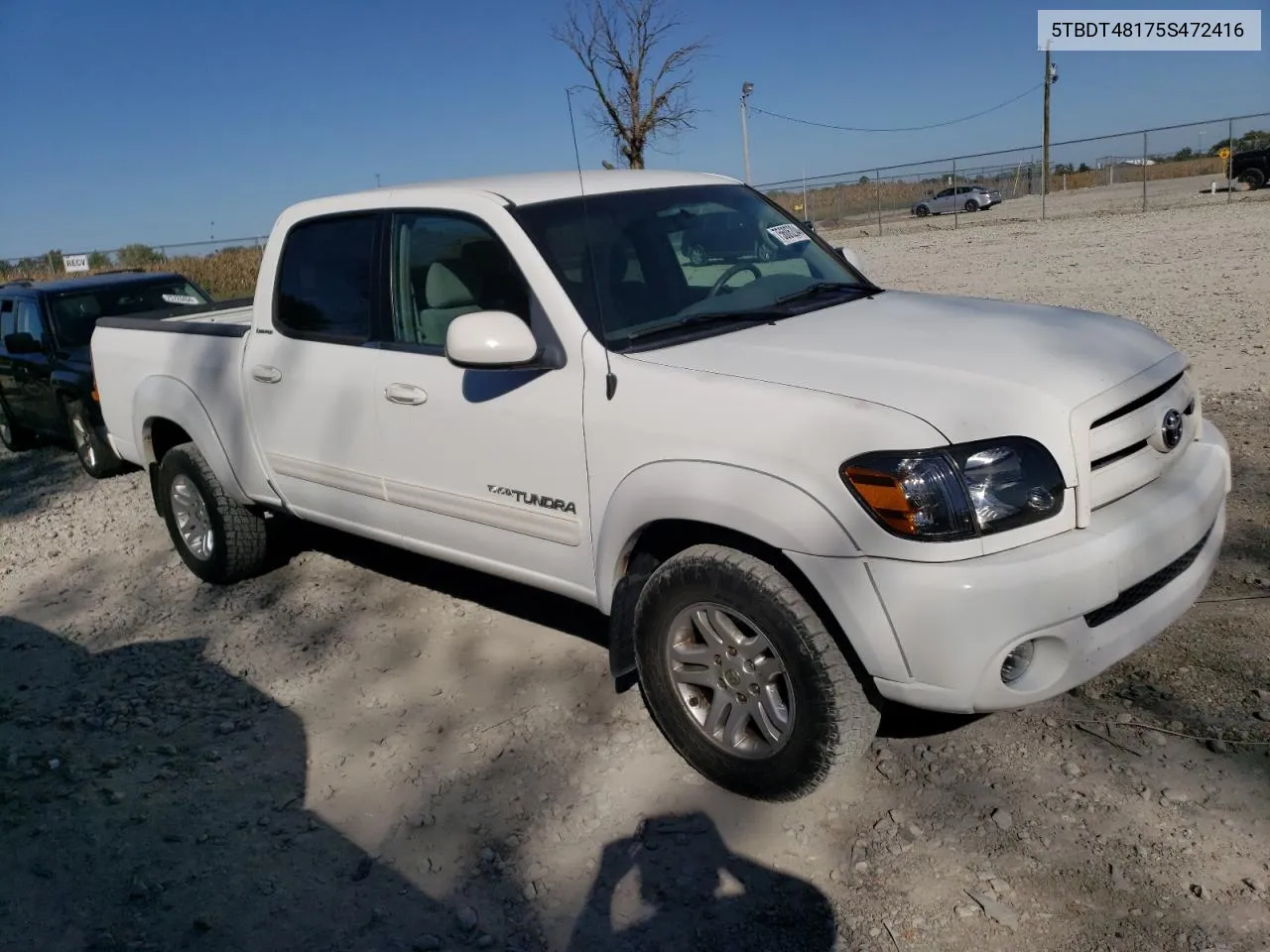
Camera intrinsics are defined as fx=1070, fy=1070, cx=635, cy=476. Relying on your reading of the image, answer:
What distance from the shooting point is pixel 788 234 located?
4660mm

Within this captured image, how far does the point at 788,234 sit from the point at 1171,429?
6.16 feet

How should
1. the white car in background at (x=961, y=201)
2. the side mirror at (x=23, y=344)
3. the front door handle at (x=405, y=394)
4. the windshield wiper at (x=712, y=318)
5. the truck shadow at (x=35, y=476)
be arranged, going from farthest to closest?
the white car in background at (x=961, y=201)
the side mirror at (x=23, y=344)
the truck shadow at (x=35, y=476)
the front door handle at (x=405, y=394)
the windshield wiper at (x=712, y=318)

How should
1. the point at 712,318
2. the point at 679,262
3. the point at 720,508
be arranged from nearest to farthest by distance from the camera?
1. the point at 720,508
2. the point at 712,318
3. the point at 679,262

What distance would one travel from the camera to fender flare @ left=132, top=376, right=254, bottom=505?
5.46m

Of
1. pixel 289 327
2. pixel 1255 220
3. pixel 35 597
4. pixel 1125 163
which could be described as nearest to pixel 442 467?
pixel 289 327

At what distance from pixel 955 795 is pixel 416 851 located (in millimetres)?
1708

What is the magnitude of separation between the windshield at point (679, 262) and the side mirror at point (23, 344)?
703 cm

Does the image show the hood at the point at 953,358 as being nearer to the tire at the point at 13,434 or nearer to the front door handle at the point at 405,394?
the front door handle at the point at 405,394

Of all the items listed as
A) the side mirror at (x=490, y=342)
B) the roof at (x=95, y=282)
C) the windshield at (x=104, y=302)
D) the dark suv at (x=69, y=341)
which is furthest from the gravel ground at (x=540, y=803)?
the roof at (x=95, y=282)

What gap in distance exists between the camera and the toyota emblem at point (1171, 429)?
11.0 ft

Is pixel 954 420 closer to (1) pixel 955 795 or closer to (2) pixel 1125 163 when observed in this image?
(1) pixel 955 795

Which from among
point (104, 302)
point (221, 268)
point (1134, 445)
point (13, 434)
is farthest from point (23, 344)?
point (221, 268)

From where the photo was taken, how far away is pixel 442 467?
412 centimetres

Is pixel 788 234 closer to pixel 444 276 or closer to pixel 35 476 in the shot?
pixel 444 276
